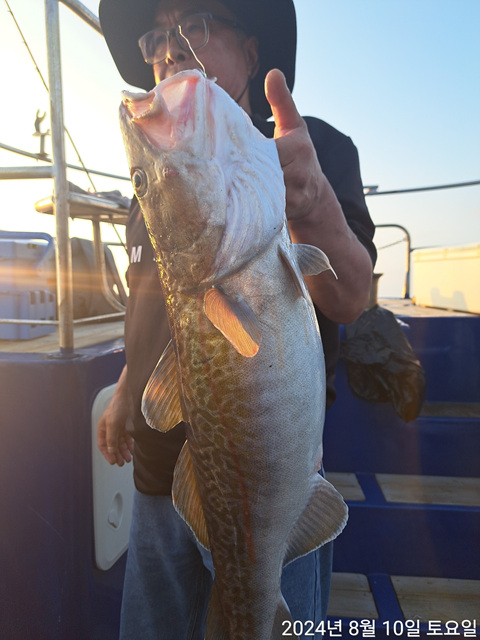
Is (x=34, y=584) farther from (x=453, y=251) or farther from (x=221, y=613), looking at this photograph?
(x=453, y=251)

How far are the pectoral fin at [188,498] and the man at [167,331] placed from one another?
1.40ft

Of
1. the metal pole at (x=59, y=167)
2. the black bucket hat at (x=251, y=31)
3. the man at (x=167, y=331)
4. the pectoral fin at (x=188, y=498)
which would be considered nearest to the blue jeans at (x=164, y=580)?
the man at (x=167, y=331)

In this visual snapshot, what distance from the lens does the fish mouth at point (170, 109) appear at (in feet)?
3.56

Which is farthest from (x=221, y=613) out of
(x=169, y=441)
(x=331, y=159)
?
(x=331, y=159)

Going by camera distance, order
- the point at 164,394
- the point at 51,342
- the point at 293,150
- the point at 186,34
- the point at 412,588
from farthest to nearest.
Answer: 1. the point at 412,588
2. the point at 51,342
3. the point at 186,34
4. the point at 164,394
5. the point at 293,150

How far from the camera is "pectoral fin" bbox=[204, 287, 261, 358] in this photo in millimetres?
1069

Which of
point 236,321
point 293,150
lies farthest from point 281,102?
point 236,321

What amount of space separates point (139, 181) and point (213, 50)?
3.39 feet

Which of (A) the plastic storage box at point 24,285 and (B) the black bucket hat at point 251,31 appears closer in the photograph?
(B) the black bucket hat at point 251,31

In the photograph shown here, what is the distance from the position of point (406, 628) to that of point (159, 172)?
3.05 m

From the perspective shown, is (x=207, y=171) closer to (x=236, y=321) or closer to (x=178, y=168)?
(x=178, y=168)

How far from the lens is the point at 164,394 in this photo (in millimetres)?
1282

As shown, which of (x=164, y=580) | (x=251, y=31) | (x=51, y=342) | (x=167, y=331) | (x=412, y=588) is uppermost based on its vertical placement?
(x=251, y=31)

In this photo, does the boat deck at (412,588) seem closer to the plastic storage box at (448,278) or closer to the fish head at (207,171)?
the plastic storage box at (448,278)
